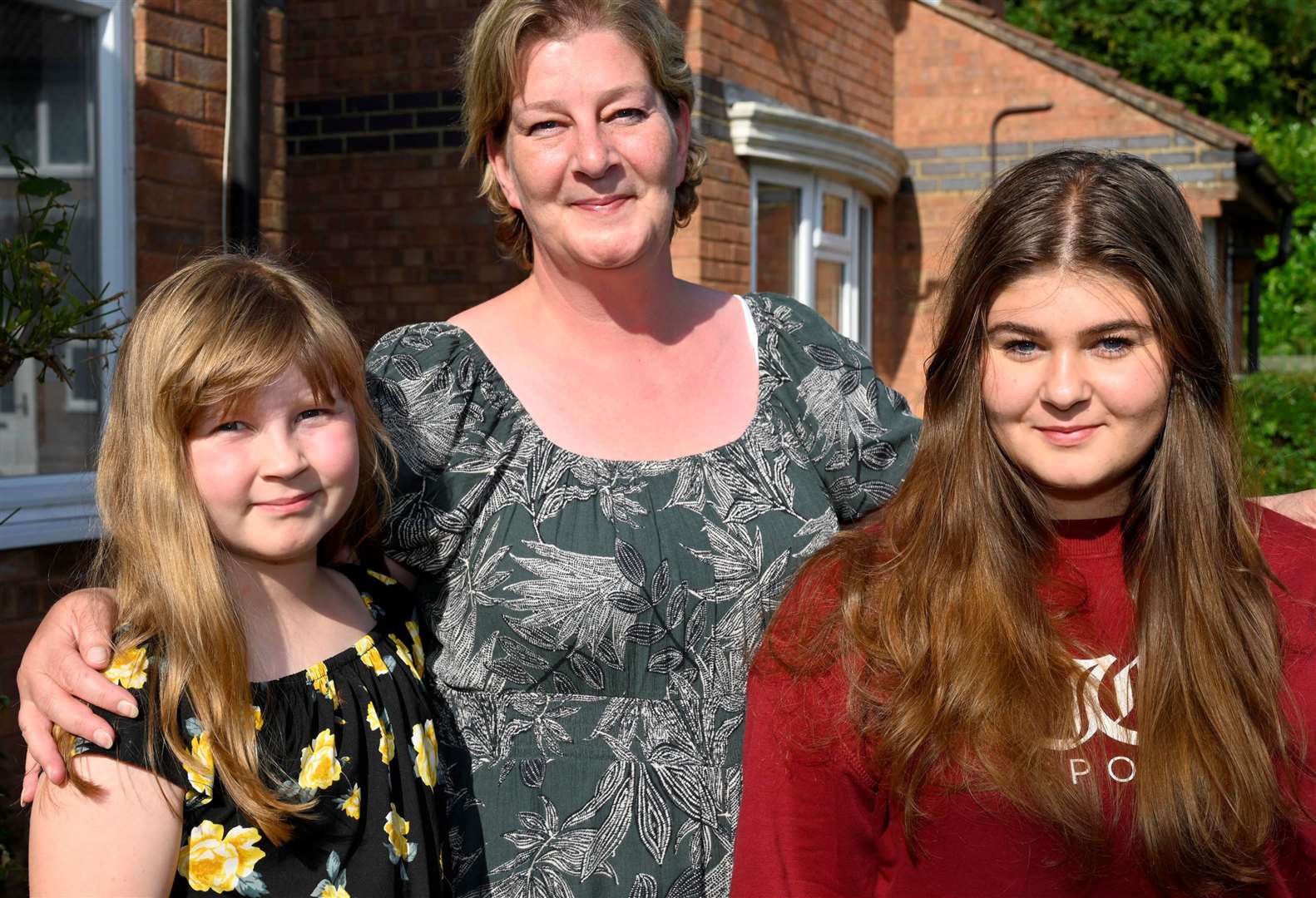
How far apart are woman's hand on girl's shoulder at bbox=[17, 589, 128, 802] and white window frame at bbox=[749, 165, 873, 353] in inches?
242

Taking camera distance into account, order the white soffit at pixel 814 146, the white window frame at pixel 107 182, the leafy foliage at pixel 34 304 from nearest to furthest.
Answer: the leafy foliage at pixel 34 304 → the white window frame at pixel 107 182 → the white soffit at pixel 814 146

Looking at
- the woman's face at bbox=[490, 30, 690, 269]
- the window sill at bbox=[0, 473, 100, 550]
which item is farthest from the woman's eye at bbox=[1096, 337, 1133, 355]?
the window sill at bbox=[0, 473, 100, 550]

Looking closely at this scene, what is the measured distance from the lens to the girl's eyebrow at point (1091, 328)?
1.70m

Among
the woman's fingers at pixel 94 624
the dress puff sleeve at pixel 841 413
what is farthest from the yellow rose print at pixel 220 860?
the dress puff sleeve at pixel 841 413

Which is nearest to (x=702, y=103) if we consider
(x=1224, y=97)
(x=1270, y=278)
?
(x=1270, y=278)

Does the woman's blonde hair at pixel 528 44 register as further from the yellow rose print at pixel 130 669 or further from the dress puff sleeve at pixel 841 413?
the yellow rose print at pixel 130 669

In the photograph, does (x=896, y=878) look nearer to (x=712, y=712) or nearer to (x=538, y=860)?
(x=712, y=712)

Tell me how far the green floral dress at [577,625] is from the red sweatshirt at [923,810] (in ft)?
0.88

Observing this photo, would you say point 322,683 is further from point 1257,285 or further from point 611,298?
point 1257,285

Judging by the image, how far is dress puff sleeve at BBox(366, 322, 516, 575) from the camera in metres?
2.06

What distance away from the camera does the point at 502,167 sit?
2.28 meters

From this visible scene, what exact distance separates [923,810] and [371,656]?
0.82m

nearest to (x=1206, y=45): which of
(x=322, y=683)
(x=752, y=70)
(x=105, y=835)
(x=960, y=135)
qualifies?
(x=960, y=135)

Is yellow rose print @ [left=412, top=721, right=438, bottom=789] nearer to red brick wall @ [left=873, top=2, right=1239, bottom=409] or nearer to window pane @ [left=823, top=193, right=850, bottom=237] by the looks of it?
window pane @ [left=823, top=193, right=850, bottom=237]
